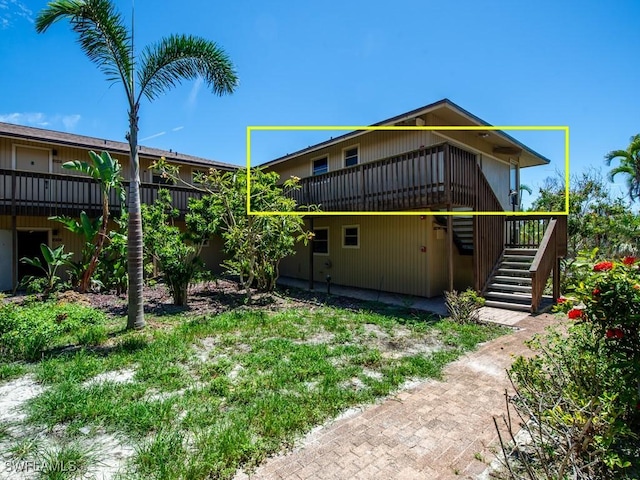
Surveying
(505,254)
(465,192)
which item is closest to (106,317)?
(465,192)

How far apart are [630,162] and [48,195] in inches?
935

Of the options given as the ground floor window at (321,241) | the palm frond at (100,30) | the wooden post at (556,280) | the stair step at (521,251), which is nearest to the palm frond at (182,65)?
the palm frond at (100,30)

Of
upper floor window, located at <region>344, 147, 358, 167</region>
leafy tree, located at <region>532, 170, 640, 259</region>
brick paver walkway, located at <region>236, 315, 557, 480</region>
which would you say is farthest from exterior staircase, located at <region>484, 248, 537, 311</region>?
upper floor window, located at <region>344, 147, 358, 167</region>

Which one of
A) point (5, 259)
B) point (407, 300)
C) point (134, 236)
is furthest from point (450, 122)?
point (5, 259)

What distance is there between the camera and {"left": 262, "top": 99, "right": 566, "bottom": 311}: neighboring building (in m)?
8.61

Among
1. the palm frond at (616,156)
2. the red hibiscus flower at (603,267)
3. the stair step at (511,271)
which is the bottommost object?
the stair step at (511,271)

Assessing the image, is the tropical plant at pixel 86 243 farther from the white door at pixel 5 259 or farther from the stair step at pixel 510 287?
the stair step at pixel 510 287

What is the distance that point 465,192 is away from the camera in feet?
28.7

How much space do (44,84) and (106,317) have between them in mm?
7288

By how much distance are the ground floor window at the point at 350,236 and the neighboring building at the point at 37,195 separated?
601 centimetres

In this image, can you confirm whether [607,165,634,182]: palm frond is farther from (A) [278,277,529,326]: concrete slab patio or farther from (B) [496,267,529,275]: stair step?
(A) [278,277,529,326]: concrete slab patio

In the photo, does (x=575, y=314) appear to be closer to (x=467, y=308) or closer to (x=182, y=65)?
(x=467, y=308)

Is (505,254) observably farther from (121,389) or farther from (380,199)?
(121,389)

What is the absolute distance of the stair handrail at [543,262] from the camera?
811cm
